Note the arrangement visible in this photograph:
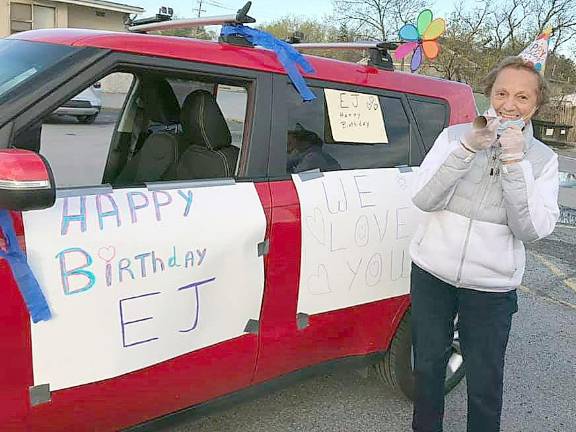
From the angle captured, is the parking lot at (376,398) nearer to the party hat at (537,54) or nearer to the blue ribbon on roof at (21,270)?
the blue ribbon on roof at (21,270)

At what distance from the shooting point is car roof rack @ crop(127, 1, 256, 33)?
2.45m

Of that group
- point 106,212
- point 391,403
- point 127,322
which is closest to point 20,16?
point 391,403

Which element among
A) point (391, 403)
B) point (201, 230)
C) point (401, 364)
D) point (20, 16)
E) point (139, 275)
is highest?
point (20, 16)

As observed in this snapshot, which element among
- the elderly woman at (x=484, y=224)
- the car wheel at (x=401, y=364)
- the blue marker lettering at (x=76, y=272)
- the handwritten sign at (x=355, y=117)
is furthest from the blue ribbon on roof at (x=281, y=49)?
the car wheel at (x=401, y=364)

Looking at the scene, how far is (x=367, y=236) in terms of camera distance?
8.96 ft

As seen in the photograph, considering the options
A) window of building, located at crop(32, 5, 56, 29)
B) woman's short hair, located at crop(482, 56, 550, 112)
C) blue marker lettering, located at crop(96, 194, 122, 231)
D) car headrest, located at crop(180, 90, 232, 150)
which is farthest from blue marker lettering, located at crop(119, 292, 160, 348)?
window of building, located at crop(32, 5, 56, 29)

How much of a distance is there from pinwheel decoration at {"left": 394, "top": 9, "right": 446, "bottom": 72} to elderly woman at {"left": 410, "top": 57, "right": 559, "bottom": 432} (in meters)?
1.21

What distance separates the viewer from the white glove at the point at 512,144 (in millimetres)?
2018

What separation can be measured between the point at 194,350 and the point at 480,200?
1.16 m

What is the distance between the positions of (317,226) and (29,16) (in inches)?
1056

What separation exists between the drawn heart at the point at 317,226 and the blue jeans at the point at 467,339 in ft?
1.28

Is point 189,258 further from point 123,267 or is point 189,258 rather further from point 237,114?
point 237,114

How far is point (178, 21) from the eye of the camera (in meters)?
2.90

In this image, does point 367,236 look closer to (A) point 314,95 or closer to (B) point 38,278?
(A) point 314,95
